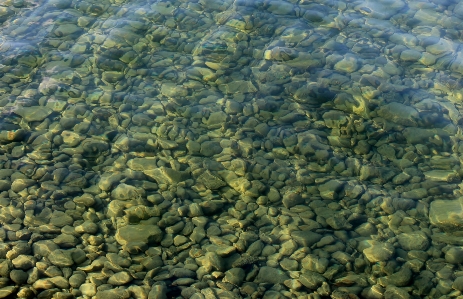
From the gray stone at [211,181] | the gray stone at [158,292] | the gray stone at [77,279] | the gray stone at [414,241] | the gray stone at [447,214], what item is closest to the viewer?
the gray stone at [158,292]

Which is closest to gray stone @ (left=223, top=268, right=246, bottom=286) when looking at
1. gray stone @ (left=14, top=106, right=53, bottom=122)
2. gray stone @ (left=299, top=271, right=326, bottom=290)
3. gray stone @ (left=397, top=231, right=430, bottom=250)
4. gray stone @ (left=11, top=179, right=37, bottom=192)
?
gray stone @ (left=299, top=271, right=326, bottom=290)

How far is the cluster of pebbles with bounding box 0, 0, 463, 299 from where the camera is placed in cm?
411

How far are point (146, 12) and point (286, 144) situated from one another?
291cm

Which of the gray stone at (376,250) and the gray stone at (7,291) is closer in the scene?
the gray stone at (7,291)

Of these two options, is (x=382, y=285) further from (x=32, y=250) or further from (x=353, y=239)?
(x=32, y=250)

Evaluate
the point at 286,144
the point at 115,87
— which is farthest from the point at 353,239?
the point at 115,87

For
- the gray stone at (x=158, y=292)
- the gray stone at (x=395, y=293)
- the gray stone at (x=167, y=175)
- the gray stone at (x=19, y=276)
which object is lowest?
the gray stone at (x=395, y=293)

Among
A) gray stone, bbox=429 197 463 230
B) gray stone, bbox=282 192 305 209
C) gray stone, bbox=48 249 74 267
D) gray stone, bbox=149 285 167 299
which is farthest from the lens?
gray stone, bbox=282 192 305 209

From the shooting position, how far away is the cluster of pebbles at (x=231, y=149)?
4113 millimetres

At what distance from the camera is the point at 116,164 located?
496 cm

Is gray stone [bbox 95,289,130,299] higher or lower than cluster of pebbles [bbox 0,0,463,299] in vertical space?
lower

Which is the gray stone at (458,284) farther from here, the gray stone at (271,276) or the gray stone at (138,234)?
the gray stone at (138,234)

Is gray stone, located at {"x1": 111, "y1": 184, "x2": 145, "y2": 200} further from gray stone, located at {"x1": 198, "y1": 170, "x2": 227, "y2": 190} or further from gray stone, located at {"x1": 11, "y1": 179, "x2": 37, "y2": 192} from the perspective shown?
gray stone, located at {"x1": 11, "y1": 179, "x2": 37, "y2": 192}

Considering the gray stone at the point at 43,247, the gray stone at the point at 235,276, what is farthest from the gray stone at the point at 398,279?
the gray stone at the point at 43,247
